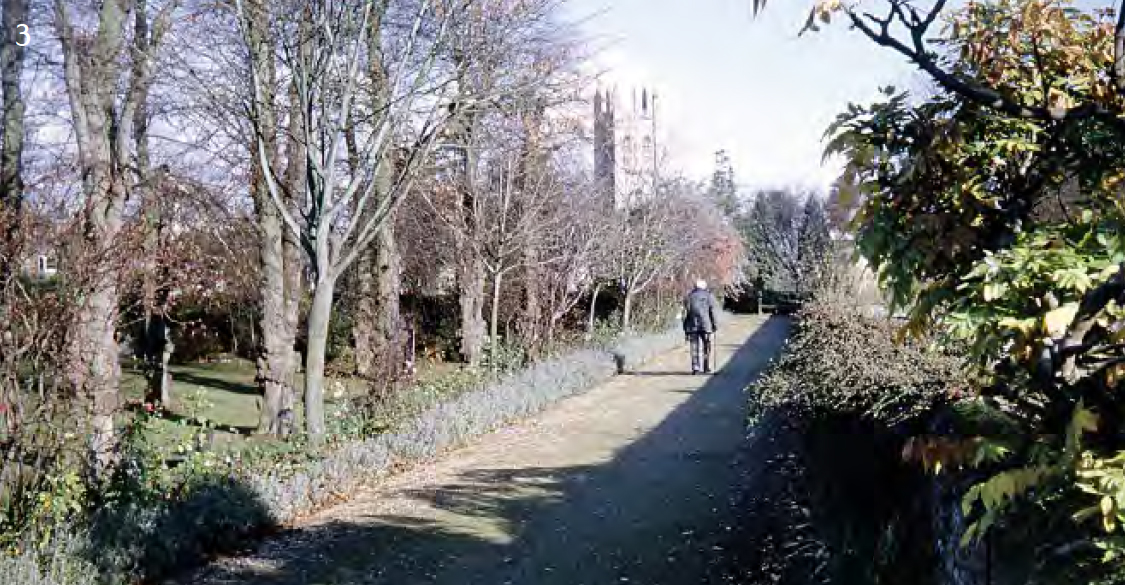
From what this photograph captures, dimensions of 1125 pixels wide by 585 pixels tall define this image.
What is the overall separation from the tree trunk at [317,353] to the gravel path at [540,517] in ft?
2.98

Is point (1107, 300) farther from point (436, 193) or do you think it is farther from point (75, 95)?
point (436, 193)

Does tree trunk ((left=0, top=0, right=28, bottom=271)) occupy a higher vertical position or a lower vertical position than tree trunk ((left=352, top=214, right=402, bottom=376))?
higher

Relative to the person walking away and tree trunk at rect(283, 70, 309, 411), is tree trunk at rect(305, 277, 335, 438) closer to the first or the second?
tree trunk at rect(283, 70, 309, 411)

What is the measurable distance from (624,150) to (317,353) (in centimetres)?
1560

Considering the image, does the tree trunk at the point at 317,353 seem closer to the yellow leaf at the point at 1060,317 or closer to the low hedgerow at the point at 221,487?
the low hedgerow at the point at 221,487

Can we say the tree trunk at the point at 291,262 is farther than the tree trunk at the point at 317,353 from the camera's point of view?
Yes

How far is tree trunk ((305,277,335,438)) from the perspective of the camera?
8.09 meters

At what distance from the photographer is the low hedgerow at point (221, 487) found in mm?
5168

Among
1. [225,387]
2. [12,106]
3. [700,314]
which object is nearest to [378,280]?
[225,387]

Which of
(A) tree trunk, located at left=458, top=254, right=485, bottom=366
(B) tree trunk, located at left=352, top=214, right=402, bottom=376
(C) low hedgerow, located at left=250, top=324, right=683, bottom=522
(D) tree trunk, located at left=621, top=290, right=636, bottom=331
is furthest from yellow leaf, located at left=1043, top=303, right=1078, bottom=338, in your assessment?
(D) tree trunk, located at left=621, top=290, right=636, bottom=331

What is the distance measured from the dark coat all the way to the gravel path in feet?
12.0

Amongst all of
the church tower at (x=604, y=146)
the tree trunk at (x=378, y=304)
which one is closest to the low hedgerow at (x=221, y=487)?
the tree trunk at (x=378, y=304)

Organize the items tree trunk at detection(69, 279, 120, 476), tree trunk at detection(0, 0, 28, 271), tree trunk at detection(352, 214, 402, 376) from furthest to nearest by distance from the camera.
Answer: tree trunk at detection(352, 214, 402, 376) < tree trunk at detection(0, 0, 28, 271) < tree trunk at detection(69, 279, 120, 476)

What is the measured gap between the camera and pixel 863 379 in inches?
187
